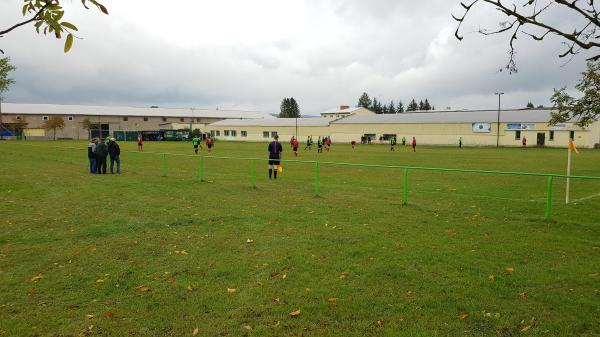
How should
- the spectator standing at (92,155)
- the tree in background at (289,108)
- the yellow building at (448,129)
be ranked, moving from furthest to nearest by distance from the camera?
the tree in background at (289,108) → the yellow building at (448,129) → the spectator standing at (92,155)

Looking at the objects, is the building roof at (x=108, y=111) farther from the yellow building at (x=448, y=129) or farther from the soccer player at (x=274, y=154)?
the soccer player at (x=274, y=154)

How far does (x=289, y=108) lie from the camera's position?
150 meters

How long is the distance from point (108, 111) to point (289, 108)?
61.5 metres

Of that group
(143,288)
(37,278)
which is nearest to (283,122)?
(37,278)

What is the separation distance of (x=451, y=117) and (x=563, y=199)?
61.9 meters

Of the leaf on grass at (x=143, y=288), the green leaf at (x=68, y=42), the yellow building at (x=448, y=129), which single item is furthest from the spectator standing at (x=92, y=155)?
the yellow building at (x=448, y=129)

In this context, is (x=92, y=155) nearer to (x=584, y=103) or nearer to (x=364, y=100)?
(x=584, y=103)

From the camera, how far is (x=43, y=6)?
265cm

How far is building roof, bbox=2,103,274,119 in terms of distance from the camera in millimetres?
95750

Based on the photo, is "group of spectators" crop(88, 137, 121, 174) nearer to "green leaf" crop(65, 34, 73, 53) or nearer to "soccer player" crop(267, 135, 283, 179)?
"soccer player" crop(267, 135, 283, 179)

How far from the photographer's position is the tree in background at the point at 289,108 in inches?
5851

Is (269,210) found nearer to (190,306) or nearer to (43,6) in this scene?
(190,306)

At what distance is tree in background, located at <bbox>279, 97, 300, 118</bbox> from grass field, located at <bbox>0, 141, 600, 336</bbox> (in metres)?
136

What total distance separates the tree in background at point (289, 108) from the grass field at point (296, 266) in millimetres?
135920
